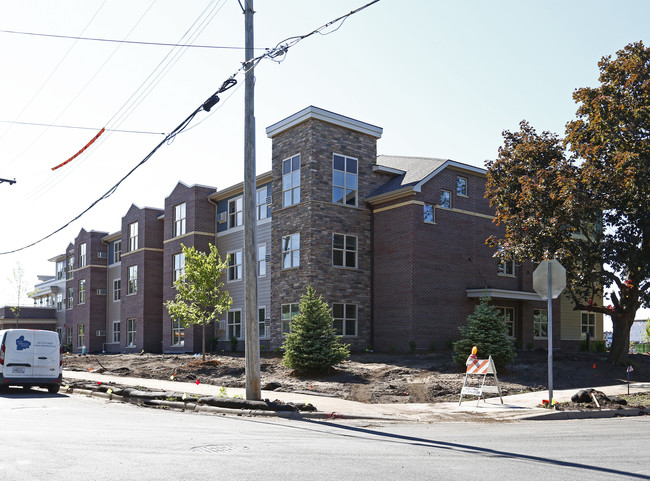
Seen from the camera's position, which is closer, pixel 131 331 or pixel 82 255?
pixel 131 331

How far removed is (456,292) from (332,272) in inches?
241

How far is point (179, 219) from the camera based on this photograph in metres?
39.9

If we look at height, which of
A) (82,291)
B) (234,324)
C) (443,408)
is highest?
(82,291)

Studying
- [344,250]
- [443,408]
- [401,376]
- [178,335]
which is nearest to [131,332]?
[178,335]

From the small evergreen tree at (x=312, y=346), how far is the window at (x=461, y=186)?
513 inches

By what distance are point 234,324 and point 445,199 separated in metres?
14.5

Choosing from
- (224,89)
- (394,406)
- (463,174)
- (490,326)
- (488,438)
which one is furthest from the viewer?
(463,174)

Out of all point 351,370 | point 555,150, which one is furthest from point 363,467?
point 555,150

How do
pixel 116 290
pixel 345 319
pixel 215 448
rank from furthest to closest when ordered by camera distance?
pixel 116 290
pixel 345 319
pixel 215 448

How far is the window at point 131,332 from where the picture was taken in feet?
145

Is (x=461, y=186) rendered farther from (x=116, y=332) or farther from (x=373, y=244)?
(x=116, y=332)

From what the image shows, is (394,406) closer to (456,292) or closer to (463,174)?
(456,292)

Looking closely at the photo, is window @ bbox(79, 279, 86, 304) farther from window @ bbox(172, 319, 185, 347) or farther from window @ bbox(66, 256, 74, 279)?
window @ bbox(172, 319, 185, 347)

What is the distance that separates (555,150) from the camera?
79.2ft
